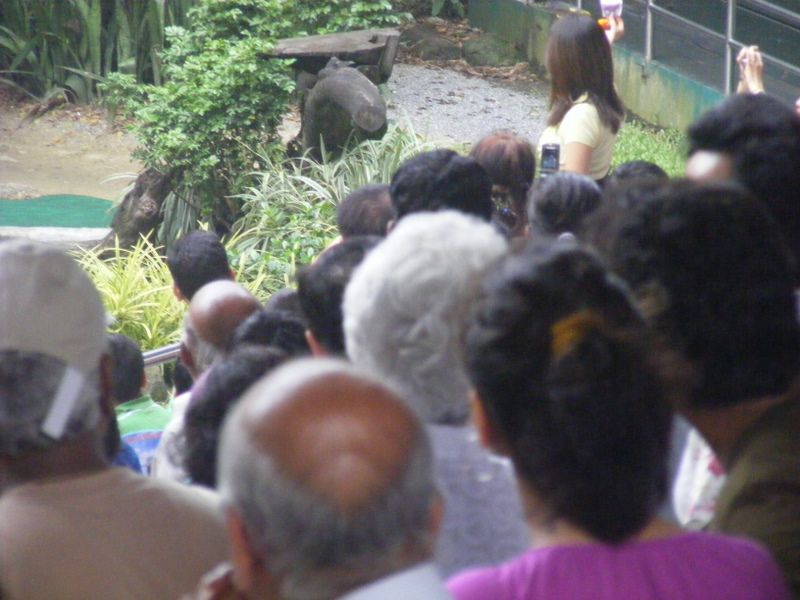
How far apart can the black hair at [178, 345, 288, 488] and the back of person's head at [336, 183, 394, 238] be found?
4.46ft

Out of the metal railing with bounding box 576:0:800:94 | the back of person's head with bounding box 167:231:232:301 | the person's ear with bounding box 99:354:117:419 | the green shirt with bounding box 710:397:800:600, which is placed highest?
the green shirt with bounding box 710:397:800:600

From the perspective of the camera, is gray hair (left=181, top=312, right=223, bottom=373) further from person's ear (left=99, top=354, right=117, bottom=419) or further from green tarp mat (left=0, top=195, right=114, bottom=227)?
green tarp mat (left=0, top=195, right=114, bottom=227)

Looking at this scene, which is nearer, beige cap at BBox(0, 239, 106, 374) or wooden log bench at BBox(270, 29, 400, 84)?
beige cap at BBox(0, 239, 106, 374)

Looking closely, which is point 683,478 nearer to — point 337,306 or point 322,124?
point 337,306

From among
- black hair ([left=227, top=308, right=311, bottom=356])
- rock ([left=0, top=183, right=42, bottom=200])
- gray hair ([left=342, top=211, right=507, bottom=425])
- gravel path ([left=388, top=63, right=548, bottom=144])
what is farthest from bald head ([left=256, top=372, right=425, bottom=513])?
rock ([left=0, top=183, right=42, bottom=200])

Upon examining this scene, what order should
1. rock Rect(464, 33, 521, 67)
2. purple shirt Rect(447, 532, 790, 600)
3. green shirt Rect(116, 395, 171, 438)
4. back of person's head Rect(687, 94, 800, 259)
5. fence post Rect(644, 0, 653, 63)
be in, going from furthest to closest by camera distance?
1. rock Rect(464, 33, 521, 67)
2. fence post Rect(644, 0, 653, 63)
3. green shirt Rect(116, 395, 171, 438)
4. back of person's head Rect(687, 94, 800, 259)
5. purple shirt Rect(447, 532, 790, 600)

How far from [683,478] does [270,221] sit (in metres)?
6.66

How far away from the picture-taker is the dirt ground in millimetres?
13516

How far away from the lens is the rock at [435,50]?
15.2m

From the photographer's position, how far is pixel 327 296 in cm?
251

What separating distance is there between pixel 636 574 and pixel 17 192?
12688 millimetres

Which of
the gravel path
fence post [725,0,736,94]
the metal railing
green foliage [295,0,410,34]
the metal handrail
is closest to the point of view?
the metal handrail

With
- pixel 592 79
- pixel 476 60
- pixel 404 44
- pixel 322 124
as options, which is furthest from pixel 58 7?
pixel 592 79

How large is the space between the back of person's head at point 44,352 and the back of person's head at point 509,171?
87.2 inches
